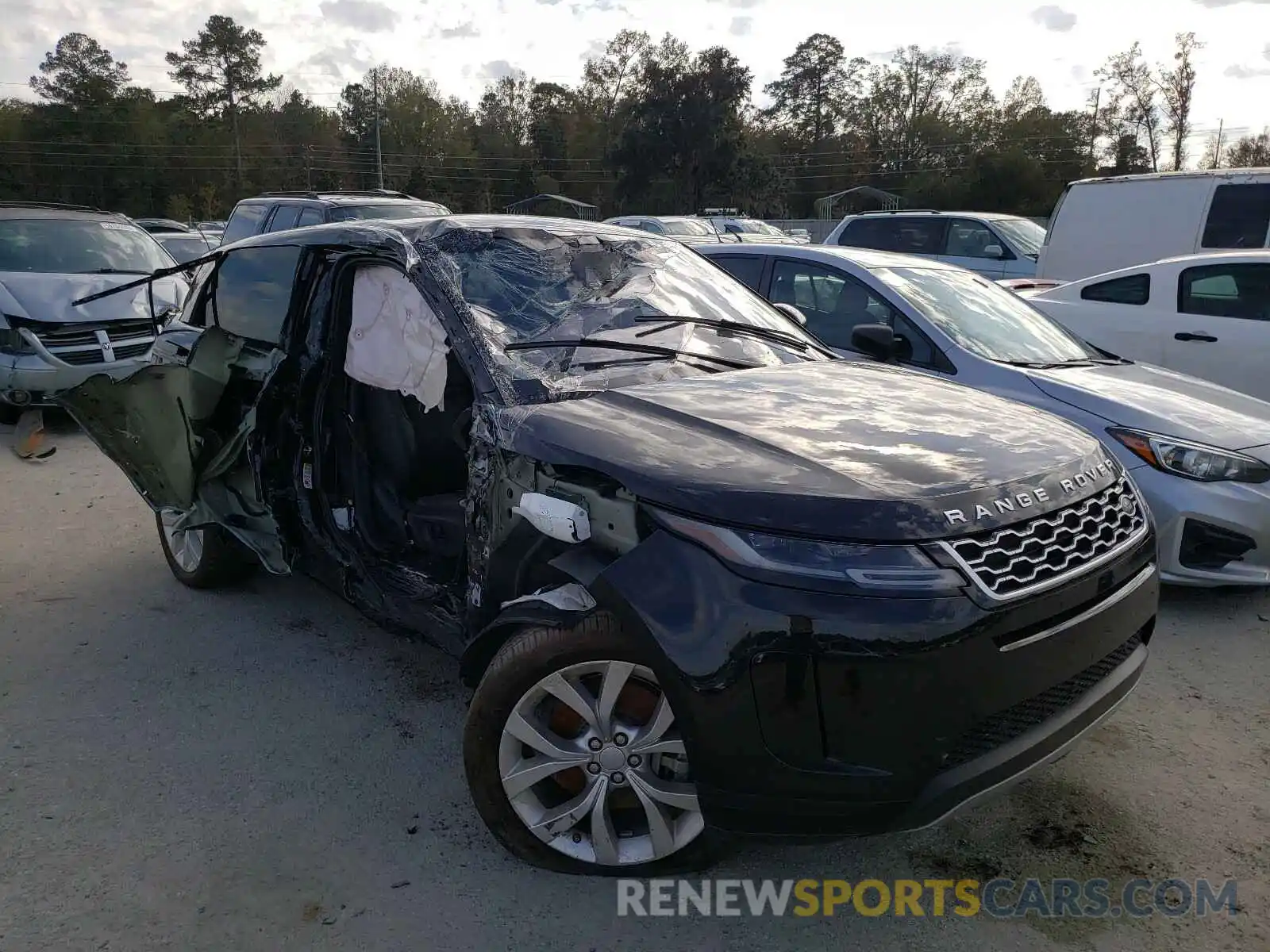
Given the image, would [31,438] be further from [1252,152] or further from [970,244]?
[1252,152]

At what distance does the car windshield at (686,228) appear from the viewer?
1908 centimetres

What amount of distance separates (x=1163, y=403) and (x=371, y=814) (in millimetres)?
4178

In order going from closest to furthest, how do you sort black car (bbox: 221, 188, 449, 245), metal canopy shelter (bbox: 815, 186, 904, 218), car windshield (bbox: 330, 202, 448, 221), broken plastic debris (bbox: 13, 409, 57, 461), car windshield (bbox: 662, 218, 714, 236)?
1. broken plastic debris (bbox: 13, 409, 57, 461)
2. car windshield (bbox: 330, 202, 448, 221)
3. black car (bbox: 221, 188, 449, 245)
4. car windshield (bbox: 662, 218, 714, 236)
5. metal canopy shelter (bbox: 815, 186, 904, 218)

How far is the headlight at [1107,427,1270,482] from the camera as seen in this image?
4273mm

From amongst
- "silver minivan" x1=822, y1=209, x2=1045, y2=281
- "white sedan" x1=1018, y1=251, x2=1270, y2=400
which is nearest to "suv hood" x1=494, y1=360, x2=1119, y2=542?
"white sedan" x1=1018, y1=251, x2=1270, y2=400

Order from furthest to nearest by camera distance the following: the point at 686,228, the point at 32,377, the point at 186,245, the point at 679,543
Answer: the point at 686,228 → the point at 186,245 → the point at 32,377 → the point at 679,543

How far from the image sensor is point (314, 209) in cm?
1087

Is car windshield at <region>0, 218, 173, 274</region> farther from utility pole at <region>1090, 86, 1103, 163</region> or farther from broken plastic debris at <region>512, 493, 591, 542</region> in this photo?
utility pole at <region>1090, 86, 1103, 163</region>

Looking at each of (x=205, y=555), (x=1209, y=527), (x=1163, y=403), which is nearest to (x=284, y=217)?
(x=205, y=555)

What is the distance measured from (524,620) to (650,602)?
1.52ft

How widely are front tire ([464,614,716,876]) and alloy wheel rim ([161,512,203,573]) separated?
8.71ft

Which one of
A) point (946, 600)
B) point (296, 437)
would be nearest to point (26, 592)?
point (296, 437)

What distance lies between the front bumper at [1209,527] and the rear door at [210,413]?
3.98m

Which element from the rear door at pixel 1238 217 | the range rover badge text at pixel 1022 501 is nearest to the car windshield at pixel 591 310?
the range rover badge text at pixel 1022 501
